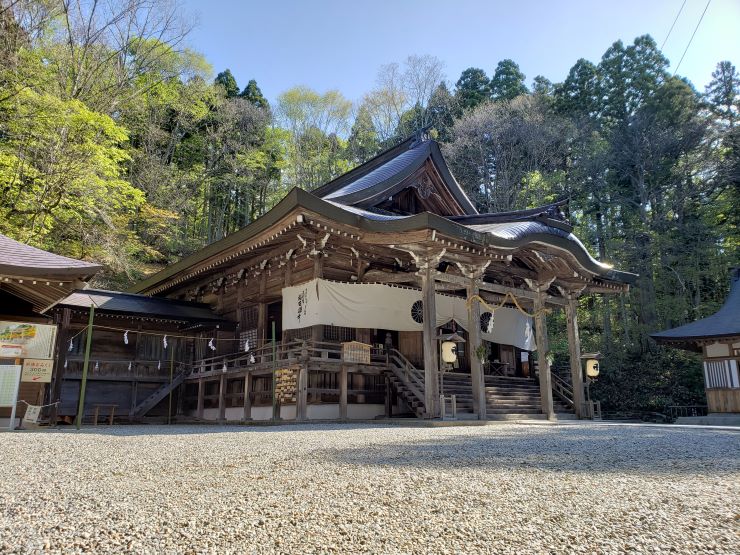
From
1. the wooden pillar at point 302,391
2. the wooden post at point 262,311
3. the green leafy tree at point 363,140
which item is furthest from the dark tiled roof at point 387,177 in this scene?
the green leafy tree at point 363,140

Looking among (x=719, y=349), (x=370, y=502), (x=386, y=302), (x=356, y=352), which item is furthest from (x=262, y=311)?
(x=719, y=349)

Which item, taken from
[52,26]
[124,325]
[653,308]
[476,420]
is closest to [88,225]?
[124,325]

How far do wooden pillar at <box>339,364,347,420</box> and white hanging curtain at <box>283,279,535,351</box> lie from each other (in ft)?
3.81

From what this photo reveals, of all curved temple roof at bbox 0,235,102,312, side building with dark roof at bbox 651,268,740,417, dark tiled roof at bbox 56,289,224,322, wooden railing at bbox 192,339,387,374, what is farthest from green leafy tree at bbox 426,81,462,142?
curved temple roof at bbox 0,235,102,312

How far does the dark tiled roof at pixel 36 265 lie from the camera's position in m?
7.86

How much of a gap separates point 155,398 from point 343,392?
6.61m

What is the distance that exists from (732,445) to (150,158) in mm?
25591

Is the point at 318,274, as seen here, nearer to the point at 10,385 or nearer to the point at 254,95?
the point at 10,385

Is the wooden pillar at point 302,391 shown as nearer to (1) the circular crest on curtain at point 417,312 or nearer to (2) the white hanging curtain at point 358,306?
(2) the white hanging curtain at point 358,306

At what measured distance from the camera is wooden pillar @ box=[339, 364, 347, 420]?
10209mm

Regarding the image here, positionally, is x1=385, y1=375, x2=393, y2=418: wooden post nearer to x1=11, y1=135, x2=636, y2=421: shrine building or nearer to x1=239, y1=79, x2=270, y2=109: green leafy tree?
x1=11, y1=135, x2=636, y2=421: shrine building

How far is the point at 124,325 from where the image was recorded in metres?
14.1

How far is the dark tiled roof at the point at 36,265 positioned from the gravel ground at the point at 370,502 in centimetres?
436

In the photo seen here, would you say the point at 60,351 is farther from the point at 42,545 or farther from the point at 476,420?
the point at 42,545
